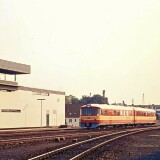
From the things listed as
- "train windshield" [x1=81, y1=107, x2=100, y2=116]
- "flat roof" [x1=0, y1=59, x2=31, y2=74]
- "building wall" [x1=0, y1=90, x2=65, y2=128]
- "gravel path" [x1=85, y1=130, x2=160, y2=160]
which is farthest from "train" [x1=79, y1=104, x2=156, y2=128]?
"gravel path" [x1=85, y1=130, x2=160, y2=160]

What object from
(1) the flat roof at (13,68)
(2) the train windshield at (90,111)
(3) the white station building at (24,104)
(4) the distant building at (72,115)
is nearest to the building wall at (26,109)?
(3) the white station building at (24,104)

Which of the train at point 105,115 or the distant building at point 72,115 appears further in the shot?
the distant building at point 72,115

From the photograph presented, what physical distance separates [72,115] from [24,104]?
41791 mm

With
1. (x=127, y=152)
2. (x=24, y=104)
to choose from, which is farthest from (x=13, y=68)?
(x=127, y=152)

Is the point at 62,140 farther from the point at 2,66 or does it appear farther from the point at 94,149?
the point at 2,66

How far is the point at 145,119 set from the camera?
211 ft

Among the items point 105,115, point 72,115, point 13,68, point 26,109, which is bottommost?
point 72,115

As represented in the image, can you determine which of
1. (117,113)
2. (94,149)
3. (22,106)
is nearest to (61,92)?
(22,106)

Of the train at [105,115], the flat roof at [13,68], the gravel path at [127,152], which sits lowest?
the gravel path at [127,152]

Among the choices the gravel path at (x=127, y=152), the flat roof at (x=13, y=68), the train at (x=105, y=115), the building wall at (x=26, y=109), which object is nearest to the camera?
the gravel path at (x=127, y=152)

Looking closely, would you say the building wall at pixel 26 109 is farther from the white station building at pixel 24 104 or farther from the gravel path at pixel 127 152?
the gravel path at pixel 127 152

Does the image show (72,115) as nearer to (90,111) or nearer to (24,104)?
(24,104)

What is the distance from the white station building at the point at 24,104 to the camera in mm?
57938

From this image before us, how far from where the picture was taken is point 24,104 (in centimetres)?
6297
